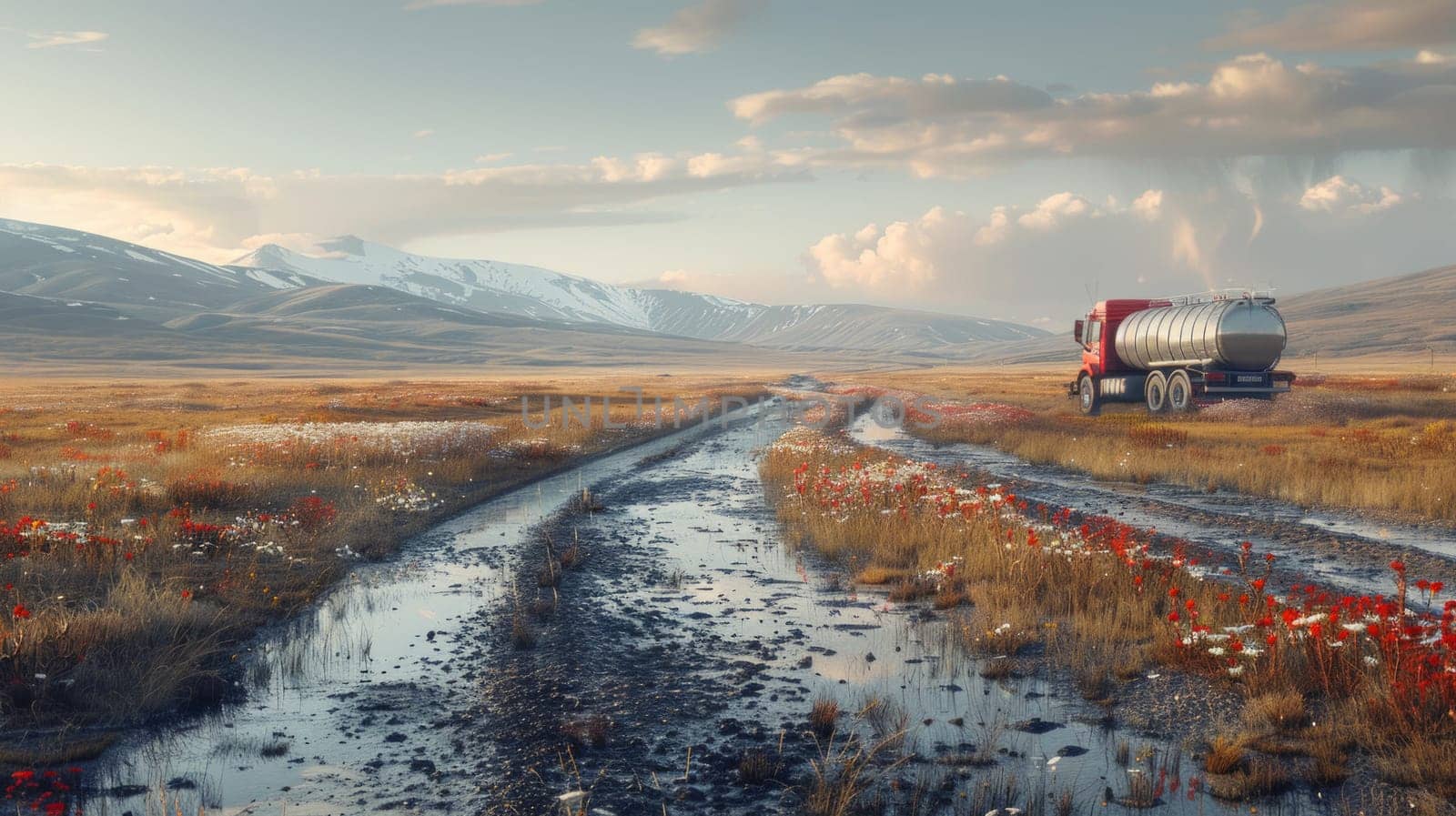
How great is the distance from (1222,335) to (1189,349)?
6.04ft

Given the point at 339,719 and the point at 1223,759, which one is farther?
the point at 339,719

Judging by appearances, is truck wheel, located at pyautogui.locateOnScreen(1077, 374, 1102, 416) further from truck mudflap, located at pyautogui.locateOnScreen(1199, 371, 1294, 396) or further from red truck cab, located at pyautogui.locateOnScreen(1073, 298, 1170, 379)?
truck mudflap, located at pyautogui.locateOnScreen(1199, 371, 1294, 396)

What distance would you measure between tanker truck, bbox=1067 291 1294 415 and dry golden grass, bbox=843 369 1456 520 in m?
1.37

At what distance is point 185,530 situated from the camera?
1441cm

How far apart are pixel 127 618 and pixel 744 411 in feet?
171

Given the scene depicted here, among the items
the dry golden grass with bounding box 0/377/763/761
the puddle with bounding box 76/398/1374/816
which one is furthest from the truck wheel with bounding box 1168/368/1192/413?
the puddle with bounding box 76/398/1374/816

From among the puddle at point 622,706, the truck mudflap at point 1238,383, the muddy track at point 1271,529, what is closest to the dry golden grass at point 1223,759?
the puddle at point 622,706

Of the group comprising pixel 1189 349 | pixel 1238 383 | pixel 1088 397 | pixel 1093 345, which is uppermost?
pixel 1093 345

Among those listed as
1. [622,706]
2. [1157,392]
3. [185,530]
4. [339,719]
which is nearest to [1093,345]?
[1157,392]

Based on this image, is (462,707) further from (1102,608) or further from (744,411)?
(744,411)

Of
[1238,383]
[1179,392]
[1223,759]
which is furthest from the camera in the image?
[1179,392]

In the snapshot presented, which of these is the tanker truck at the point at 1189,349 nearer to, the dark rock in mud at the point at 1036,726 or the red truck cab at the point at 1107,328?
the red truck cab at the point at 1107,328

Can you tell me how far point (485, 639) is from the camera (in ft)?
35.6

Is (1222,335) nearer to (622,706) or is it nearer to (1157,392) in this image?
(1157,392)
